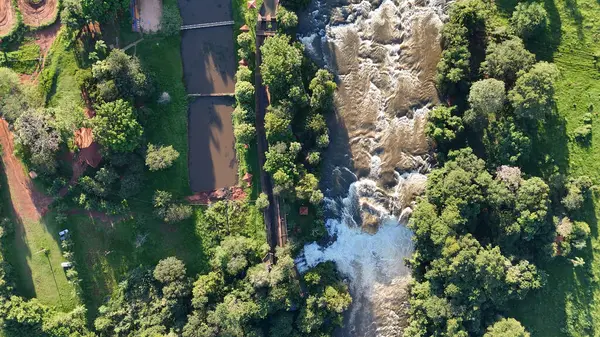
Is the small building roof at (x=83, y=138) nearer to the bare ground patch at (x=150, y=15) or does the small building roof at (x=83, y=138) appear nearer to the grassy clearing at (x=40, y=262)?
the grassy clearing at (x=40, y=262)

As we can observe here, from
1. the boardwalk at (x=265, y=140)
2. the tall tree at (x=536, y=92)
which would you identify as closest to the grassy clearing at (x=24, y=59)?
the boardwalk at (x=265, y=140)

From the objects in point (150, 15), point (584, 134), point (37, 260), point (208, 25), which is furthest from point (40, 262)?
point (584, 134)

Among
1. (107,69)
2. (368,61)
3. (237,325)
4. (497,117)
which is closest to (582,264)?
(497,117)

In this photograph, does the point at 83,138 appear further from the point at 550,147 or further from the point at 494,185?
the point at 550,147

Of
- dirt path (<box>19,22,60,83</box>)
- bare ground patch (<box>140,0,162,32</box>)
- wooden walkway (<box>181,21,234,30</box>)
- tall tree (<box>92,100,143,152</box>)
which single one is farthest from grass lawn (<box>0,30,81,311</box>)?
wooden walkway (<box>181,21,234,30</box>)

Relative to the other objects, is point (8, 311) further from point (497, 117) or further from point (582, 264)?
point (582, 264)

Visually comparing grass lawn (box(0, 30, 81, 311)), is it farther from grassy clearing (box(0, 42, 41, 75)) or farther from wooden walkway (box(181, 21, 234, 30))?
wooden walkway (box(181, 21, 234, 30))
